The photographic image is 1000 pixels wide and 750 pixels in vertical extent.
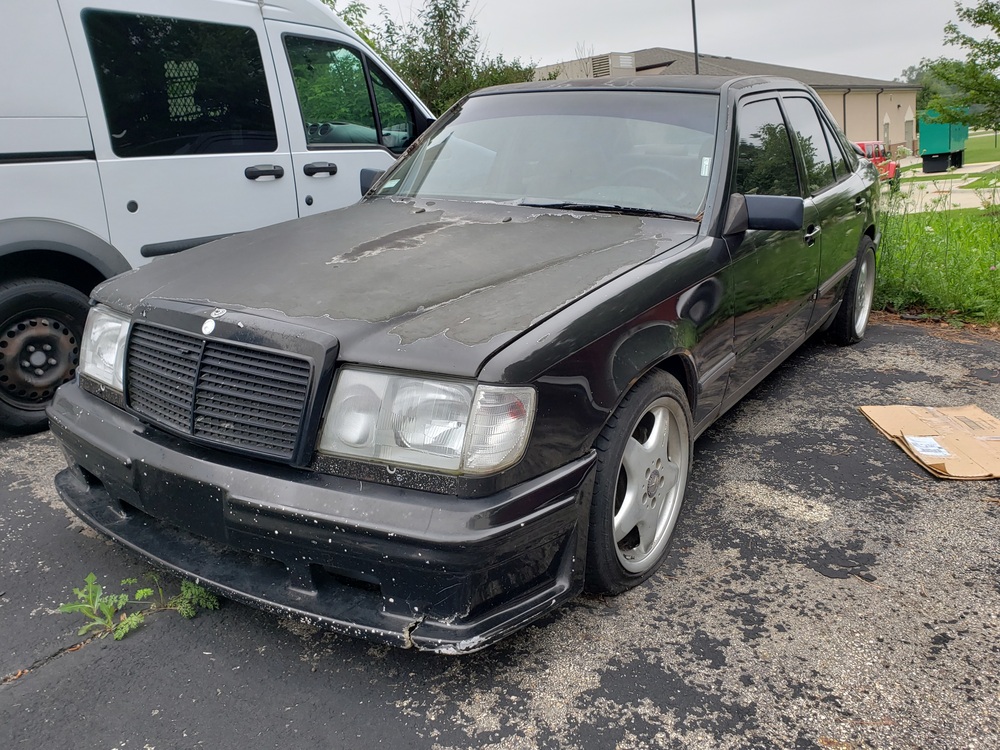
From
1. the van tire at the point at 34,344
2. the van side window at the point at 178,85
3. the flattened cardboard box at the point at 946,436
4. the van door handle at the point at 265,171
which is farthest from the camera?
the van door handle at the point at 265,171

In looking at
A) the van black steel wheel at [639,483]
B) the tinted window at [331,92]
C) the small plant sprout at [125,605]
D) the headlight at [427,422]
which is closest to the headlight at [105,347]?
the small plant sprout at [125,605]

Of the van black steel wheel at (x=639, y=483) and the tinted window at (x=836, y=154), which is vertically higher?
the tinted window at (x=836, y=154)

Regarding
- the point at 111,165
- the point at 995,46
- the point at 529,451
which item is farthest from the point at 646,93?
the point at 995,46

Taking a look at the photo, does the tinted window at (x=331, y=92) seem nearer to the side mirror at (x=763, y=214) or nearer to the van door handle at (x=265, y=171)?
the van door handle at (x=265, y=171)

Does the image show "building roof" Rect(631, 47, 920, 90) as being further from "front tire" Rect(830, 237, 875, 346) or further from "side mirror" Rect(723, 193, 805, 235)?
"side mirror" Rect(723, 193, 805, 235)

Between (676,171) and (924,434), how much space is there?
184cm

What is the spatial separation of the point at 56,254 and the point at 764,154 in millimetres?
3352

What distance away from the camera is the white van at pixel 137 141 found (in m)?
3.70

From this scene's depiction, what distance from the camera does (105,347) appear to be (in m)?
2.56

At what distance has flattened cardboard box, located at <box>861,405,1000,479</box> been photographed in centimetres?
345

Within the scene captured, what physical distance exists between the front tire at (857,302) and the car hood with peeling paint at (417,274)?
2700 millimetres

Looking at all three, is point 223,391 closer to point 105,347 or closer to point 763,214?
point 105,347

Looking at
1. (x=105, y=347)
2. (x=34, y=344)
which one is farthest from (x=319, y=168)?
(x=105, y=347)

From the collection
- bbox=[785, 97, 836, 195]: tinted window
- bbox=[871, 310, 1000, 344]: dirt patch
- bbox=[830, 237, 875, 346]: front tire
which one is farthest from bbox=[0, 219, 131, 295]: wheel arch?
bbox=[871, 310, 1000, 344]: dirt patch
